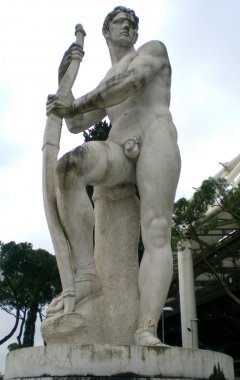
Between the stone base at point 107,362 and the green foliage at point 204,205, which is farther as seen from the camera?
the green foliage at point 204,205

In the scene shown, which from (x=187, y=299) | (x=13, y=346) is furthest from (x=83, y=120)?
(x=13, y=346)

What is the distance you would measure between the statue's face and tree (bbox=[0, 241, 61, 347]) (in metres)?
29.6

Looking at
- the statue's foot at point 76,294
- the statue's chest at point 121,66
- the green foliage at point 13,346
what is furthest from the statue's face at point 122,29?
the green foliage at point 13,346

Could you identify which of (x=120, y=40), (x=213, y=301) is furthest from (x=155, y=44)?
(x=213, y=301)

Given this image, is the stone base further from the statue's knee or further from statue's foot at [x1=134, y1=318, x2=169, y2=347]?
the statue's knee

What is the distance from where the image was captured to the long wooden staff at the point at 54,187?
15.4 feet

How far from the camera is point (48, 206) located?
496 centimetres

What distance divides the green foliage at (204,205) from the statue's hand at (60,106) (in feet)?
45.9

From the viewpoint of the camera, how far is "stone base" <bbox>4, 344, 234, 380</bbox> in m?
3.80

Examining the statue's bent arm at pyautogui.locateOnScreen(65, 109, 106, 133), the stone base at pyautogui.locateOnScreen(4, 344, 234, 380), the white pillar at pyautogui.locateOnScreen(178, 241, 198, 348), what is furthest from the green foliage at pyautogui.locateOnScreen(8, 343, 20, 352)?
the stone base at pyautogui.locateOnScreen(4, 344, 234, 380)

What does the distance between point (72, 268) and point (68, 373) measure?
116 cm

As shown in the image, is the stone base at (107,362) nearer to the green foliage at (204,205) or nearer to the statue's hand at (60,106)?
the statue's hand at (60,106)

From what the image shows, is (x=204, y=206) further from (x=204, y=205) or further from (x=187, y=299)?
(x=187, y=299)

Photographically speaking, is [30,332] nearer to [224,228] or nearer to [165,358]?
[224,228]
